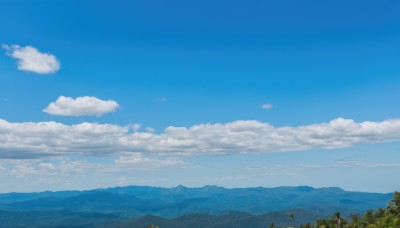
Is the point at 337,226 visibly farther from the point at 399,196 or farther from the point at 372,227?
the point at 399,196

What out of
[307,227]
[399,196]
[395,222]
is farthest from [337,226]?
[399,196]

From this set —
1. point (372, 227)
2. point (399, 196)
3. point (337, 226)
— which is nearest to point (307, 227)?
point (337, 226)

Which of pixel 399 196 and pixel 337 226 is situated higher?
pixel 399 196

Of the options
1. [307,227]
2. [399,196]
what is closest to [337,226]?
[307,227]

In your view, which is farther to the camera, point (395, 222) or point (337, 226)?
point (337, 226)

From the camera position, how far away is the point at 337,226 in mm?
141375

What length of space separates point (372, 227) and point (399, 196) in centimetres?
3777

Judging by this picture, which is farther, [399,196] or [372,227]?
[399,196]

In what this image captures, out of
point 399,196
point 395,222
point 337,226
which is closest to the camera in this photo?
point 395,222

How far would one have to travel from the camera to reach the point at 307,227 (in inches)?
5684

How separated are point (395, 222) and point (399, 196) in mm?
37637

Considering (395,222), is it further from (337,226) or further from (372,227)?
(337,226)

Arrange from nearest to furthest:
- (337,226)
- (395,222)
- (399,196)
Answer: (395,222), (337,226), (399,196)

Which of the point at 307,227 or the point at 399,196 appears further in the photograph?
the point at 399,196
